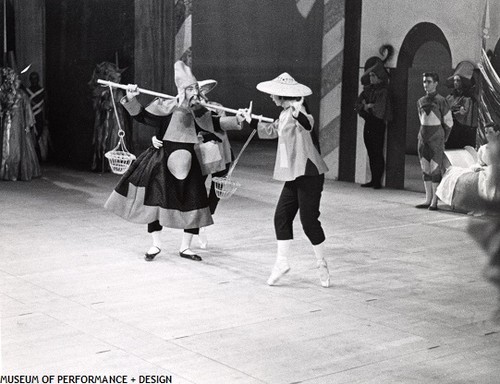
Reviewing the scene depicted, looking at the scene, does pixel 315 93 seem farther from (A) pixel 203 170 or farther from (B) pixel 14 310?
(B) pixel 14 310

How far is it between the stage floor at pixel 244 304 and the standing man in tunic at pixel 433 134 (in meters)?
0.71

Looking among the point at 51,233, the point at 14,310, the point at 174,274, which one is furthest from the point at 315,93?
the point at 14,310

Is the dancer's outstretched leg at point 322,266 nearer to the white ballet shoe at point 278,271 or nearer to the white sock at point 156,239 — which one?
the white ballet shoe at point 278,271

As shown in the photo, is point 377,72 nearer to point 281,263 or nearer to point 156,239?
point 156,239

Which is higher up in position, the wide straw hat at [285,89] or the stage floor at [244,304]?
the wide straw hat at [285,89]

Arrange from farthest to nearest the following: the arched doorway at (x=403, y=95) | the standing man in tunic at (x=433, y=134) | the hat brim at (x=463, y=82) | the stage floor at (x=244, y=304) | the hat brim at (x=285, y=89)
Answer: the arched doorway at (x=403, y=95) → the hat brim at (x=463, y=82) → the standing man in tunic at (x=433, y=134) → the hat brim at (x=285, y=89) → the stage floor at (x=244, y=304)

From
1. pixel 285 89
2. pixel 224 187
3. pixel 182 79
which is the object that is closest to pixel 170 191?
pixel 224 187

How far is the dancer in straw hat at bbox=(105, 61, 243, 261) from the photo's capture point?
6910 mm

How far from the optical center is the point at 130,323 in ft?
17.4

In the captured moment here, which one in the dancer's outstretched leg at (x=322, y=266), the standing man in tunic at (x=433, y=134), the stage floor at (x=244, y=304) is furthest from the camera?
the standing man in tunic at (x=433, y=134)

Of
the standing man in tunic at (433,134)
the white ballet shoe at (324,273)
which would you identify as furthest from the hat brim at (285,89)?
the standing man in tunic at (433,134)

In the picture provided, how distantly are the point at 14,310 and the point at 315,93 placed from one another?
506 inches

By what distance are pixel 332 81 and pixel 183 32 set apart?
88.3 inches

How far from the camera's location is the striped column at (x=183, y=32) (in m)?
12.3
